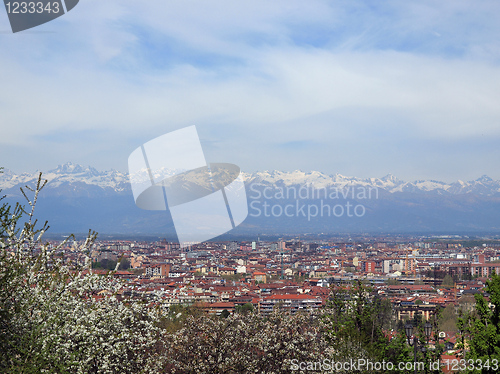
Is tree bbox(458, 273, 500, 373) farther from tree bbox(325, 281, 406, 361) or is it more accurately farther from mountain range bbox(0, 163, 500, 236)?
mountain range bbox(0, 163, 500, 236)

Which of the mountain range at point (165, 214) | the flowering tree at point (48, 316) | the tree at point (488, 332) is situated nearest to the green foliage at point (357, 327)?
the tree at point (488, 332)

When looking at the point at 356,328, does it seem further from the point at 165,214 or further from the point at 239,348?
the point at 165,214

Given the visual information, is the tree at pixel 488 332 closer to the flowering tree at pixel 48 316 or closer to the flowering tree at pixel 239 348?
the flowering tree at pixel 239 348

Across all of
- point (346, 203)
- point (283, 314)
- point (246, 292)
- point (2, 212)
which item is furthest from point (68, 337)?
point (346, 203)

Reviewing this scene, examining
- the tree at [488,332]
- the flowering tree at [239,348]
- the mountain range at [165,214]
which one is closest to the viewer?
the tree at [488,332]

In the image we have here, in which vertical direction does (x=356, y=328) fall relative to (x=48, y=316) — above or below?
below

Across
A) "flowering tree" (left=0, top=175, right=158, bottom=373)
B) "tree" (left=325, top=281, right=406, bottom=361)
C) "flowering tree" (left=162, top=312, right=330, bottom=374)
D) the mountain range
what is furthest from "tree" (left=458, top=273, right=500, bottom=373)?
the mountain range

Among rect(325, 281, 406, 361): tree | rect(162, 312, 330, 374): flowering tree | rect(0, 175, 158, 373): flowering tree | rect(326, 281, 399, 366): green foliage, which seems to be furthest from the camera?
rect(326, 281, 399, 366): green foliage

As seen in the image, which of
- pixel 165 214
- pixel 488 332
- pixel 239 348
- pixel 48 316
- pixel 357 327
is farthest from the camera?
pixel 165 214

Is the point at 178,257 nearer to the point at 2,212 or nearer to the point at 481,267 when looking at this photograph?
the point at 481,267

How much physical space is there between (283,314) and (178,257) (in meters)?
59.9

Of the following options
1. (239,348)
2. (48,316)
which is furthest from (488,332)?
(48,316)

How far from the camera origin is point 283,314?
9977 mm

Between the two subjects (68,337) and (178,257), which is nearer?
(68,337)
